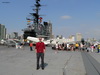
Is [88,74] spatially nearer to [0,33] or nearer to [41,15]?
[41,15]

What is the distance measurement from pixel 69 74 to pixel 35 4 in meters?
67.6

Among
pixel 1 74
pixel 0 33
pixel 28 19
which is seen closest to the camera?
pixel 1 74

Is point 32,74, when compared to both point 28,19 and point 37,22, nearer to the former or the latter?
point 37,22

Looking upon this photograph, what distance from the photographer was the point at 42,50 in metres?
8.30

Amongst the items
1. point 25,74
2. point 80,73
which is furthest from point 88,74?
point 25,74

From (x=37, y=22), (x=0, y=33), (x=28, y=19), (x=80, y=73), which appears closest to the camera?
(x=80, y=73)

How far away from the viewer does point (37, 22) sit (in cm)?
7125

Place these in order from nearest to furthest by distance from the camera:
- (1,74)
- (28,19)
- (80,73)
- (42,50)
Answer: (1,74), (80,73), (42,50), (28,19)

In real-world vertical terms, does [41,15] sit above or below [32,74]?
above

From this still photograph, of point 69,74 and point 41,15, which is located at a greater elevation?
point 41,15

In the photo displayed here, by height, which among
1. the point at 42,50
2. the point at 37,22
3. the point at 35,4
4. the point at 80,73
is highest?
the point at 35,4

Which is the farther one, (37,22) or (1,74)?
(37,22)

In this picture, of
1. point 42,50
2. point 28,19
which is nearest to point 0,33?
point 28,19

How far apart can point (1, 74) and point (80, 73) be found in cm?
346
